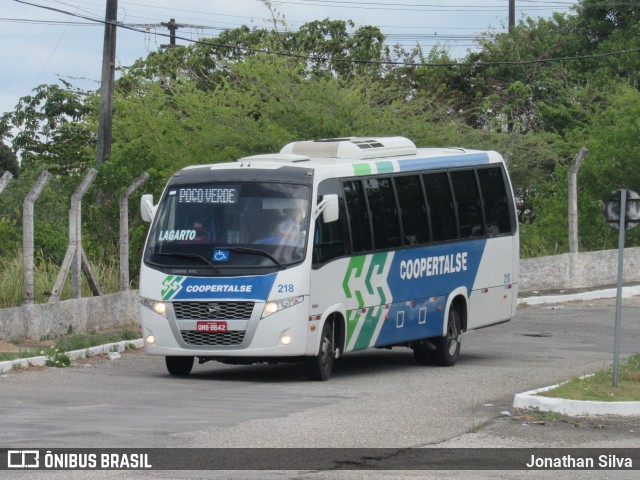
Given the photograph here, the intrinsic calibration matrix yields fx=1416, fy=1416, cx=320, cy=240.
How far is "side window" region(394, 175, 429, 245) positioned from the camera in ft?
63.1

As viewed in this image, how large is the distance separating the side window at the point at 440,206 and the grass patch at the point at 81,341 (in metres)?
4.79

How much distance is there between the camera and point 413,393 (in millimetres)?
15703

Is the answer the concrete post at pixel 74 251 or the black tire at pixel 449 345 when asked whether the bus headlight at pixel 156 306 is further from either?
the black tire at pixel 449 345

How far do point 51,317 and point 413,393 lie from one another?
727cm

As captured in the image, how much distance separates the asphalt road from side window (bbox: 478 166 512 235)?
194 cm

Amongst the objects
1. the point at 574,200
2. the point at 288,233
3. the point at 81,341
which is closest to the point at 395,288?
the point at 288,233

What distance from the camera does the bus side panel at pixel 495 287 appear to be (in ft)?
68.7

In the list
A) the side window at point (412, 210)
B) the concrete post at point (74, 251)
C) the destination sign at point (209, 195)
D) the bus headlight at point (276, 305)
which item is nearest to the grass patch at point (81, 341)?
the concrete post at point (74, 251)

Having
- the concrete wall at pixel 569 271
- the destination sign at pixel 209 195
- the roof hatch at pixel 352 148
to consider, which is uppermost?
the roof hatch at pixel 352 148

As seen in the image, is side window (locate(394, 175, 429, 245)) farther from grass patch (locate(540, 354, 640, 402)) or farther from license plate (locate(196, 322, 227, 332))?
grass patch (locate(540, 354, 640, 402))

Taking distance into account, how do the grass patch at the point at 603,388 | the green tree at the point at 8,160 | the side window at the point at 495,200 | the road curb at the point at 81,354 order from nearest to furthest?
the grass patch at the point at 603,388 < the road curb at the point at 81,354 < the side window at the point at 495,200 < the green tree at the point at 8,160

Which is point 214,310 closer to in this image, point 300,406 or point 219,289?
point 219,289

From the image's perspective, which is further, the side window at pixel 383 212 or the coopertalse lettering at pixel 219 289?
the side window at pixel 383 212

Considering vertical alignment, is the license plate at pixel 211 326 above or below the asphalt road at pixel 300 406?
above
